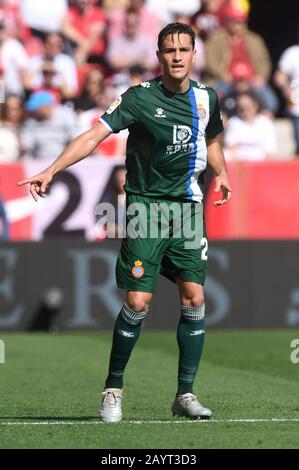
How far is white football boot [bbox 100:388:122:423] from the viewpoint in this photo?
719cm

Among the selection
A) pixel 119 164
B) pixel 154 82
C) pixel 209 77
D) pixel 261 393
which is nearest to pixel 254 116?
pixel 209 77

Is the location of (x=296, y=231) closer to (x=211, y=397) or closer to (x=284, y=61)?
(x=284, y=61)

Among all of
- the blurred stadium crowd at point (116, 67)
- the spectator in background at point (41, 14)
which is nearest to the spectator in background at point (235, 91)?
the blurred stadium crowd at point (116, 67)

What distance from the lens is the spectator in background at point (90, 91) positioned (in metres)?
16.7

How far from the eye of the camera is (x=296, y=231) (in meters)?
15.5

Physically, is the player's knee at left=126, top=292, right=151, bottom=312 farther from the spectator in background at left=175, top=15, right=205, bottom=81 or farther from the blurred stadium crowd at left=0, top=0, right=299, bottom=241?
the spectator in background at left=175, top=15, right=205, bottom=81

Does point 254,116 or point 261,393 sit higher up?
point 254,116

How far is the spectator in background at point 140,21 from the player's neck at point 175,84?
10.5m

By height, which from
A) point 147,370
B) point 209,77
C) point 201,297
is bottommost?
point 147,370

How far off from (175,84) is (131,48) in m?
10.5

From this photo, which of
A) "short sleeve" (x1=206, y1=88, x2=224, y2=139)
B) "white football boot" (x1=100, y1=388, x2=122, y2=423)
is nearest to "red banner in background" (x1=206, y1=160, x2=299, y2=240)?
"short sleeve" (x1=206, y1=88, x2=224, y2=139)

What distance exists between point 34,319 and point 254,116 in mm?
4339

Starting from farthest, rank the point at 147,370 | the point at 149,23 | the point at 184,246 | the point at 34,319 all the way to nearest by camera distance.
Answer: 1. the point at 149,23
2. the point at 34,319
3. the point at 147,370
4. the point at 184,246

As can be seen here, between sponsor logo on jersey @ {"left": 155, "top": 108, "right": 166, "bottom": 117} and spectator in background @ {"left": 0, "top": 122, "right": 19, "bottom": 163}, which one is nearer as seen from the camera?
sponsor logo on jersey @ {"left": 155, "top": 108, "right": 166, "bottom": 117}
